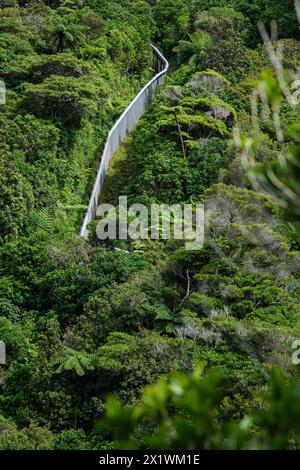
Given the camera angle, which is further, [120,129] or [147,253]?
[120,129]

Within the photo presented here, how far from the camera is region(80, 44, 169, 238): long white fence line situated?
880 inches

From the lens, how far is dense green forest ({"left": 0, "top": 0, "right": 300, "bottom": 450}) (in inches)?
176

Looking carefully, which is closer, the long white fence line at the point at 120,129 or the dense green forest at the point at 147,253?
the dense green forest at the point at 147,253

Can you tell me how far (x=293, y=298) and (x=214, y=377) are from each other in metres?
11.5

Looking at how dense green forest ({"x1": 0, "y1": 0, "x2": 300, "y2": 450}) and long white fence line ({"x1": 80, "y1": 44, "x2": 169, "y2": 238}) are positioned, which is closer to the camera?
dense green forest ({"x1": 0, "y1": 0, "x2": 300, "y2": 450})

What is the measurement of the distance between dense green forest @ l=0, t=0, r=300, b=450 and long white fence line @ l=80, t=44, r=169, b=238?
34 centimetres

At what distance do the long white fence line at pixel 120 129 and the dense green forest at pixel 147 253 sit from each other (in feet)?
1.11

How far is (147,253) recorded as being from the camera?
Result: 58.5 feet

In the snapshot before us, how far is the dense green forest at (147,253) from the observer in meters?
4.47

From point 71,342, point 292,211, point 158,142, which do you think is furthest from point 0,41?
point 292,211

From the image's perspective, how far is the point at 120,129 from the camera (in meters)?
26.5

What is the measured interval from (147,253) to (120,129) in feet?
31.7

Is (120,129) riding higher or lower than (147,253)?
higher

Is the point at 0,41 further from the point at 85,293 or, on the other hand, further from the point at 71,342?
the point at 71,342
